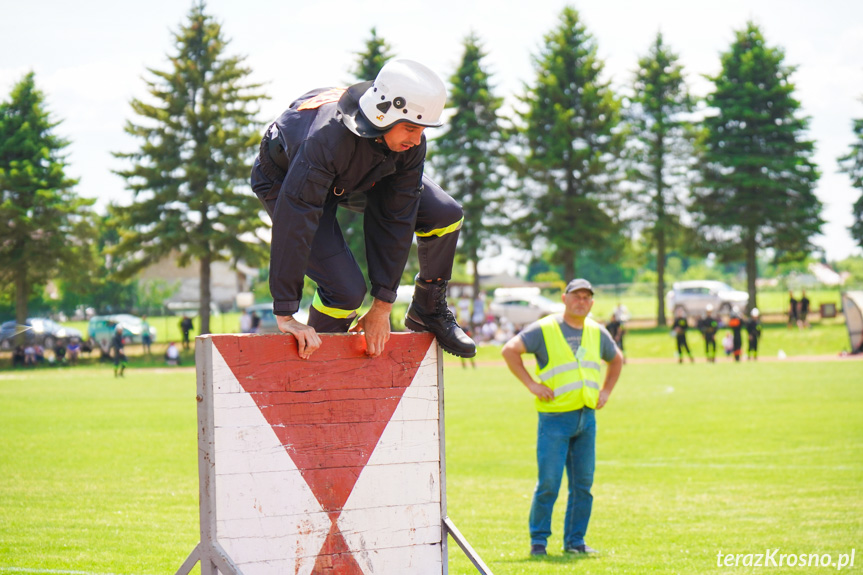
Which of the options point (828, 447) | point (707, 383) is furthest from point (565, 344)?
point (707, 383)

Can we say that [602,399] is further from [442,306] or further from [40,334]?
[40,334]

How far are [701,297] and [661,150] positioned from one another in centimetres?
946

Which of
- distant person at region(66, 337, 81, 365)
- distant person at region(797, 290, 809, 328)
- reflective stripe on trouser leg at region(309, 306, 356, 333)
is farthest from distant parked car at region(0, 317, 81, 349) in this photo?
reflective stripe on trouser leg at region(309, 306, 356, 333)

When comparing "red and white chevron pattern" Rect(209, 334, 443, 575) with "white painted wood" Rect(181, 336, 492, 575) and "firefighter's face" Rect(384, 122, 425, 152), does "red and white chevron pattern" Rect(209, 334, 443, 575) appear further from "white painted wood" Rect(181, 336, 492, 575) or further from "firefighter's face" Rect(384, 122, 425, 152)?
"firefighter's face" Rect(384, 122, 425, 152)

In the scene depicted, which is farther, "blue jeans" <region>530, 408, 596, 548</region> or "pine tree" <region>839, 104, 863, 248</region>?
"pine tree" <region>839, 104, 863, 248</region>

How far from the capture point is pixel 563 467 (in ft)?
27.0

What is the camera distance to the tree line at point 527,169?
1933 inches

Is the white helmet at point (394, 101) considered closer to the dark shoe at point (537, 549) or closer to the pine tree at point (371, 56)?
the dark shoe at point (537, 549)

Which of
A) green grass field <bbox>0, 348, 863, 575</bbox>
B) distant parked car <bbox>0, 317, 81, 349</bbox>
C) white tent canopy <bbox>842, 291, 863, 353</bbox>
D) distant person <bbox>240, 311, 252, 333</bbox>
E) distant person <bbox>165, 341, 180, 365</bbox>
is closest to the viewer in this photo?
green grass field <bbox>0, 348, 863, 575</bbox>

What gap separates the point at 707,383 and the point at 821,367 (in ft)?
23.6

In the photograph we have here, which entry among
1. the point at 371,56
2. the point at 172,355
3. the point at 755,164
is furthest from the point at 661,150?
the point at 172,355

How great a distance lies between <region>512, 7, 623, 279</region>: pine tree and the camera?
54500 mm

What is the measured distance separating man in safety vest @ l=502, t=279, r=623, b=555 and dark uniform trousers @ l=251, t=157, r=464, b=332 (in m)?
Result: 3.41

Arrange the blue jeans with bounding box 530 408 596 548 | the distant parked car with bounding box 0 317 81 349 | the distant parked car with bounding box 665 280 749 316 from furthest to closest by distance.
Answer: the distant parked car with bounding box 665 280 749 316
the distant parked car with bounding box 0 317 81 349
the blue jeans with bounding box 530 408 596 548
